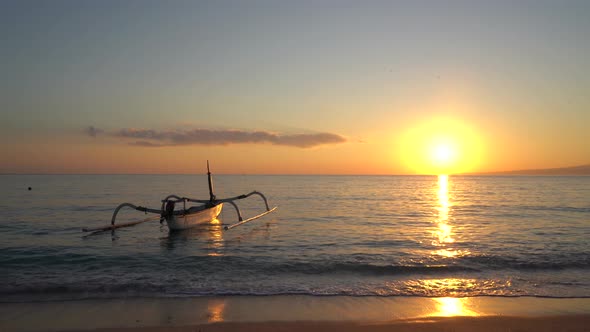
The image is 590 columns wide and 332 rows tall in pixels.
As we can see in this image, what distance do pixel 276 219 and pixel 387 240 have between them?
12.5 metres

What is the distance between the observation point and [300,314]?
328 inches

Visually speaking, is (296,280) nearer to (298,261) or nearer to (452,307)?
(298,261)

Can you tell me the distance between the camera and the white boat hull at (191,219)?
899 inches

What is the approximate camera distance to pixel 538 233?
2275cm

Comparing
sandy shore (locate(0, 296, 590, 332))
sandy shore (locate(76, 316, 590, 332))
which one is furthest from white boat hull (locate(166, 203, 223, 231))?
sandy shore (locate(76, 316, 590, 332))

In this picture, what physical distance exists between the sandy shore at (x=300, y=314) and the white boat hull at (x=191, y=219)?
13.5 m

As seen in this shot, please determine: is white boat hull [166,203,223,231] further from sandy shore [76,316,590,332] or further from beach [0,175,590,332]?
sandy shore [76,316,590,332]

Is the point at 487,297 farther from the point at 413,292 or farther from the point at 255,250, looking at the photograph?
the point at 255,250

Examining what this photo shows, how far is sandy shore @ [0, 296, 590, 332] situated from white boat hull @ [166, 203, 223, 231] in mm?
13478

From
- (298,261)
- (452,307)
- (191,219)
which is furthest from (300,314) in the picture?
(191,219)

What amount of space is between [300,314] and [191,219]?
17107mm

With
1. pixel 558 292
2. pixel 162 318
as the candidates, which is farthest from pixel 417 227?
pixel 162 318

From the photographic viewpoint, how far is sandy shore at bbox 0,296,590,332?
7469mm

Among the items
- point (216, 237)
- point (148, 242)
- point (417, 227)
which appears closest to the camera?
point (148, 242)
